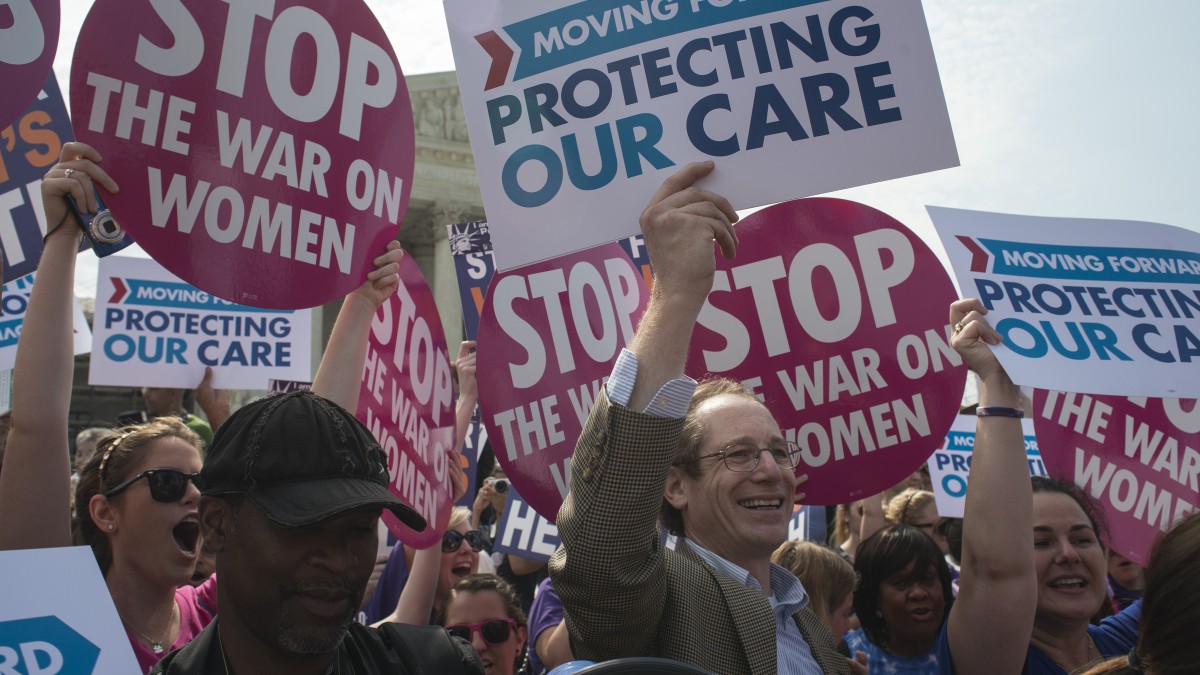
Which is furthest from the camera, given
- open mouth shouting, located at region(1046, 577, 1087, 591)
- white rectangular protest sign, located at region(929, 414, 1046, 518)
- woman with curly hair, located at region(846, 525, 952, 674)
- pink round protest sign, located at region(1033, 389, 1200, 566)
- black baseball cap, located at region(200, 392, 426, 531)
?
white rectangular protest sign, located at region(929, 414, 1046, 518)

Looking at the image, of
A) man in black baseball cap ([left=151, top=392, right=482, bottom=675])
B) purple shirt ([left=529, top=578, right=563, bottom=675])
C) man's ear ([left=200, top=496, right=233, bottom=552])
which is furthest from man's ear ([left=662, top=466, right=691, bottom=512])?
purple shirt ([left=529, top=578, right=563, bottom=675])

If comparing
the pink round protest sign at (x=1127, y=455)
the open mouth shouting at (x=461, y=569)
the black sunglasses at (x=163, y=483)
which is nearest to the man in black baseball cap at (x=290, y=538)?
the black sunglasses at (x=163, y=483)

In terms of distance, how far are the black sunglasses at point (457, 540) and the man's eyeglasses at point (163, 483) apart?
1.67 m

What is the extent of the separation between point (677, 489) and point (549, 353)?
0.92 m

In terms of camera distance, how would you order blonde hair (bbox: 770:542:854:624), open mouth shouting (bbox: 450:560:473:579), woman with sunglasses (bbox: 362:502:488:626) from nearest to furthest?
blonde hair (bbox: 770:542:854:624)
woman with sunglasses (bbox: 362:502:488:626)
open mouth shouting (bbox: 450:560:473:579)

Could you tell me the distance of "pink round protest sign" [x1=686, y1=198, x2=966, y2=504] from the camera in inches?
125

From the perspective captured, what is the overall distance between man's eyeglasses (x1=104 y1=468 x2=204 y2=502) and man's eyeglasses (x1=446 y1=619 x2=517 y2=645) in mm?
1215

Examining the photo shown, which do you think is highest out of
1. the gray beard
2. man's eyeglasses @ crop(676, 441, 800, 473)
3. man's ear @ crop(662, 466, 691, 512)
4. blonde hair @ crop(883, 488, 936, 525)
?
man's eyeglasses @ crop(676, 441, 800, 473)

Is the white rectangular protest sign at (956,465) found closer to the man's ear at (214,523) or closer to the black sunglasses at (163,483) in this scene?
the black sunglasses at (163,483)

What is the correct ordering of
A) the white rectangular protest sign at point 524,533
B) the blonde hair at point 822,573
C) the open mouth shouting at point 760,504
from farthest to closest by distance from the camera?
1. the white rectangular protest sign at point 524,533
2. the blonde hair at point 822,573
3. the open mouth shouting at point 760,504

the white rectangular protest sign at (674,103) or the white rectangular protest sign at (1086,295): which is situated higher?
the white rectangular protest sign at (674,103)

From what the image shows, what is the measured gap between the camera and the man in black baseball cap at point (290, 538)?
5.55ft

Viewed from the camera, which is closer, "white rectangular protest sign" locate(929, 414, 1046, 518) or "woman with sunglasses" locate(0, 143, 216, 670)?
"woman with sunglasses" locate(0, 143, 216, 670)

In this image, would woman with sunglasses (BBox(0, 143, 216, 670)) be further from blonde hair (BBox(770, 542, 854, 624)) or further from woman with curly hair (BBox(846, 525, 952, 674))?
woman with curly hair (BBox(846, 525, 952, 674))
